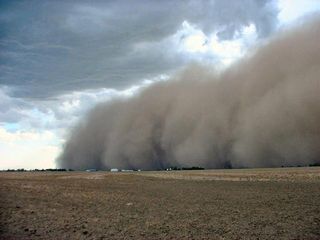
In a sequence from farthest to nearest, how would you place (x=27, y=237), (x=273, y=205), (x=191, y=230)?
(x=273, y=205) < (x=191, y=230) < (x=27, y=237)

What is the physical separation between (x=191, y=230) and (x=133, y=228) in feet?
4.43

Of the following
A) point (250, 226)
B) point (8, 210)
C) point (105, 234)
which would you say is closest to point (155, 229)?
point (105, 234)

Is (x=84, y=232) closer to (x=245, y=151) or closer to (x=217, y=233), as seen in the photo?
(x=217, y=233)

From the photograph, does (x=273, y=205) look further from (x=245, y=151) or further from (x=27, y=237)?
(x=245, y=151)

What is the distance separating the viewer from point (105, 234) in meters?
9.77

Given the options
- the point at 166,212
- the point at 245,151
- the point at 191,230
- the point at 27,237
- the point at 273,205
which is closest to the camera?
the point at 27,237

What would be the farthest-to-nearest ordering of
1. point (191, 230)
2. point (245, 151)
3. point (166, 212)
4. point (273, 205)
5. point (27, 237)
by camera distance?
point (245, 151), point (273, 205), point (166, 212), point (191, 230), point (27, 237)

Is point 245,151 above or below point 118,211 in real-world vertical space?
above

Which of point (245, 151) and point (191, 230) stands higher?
point (245, 151)

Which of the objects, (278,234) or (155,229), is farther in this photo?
(155,229)

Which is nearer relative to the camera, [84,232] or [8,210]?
[84,232]

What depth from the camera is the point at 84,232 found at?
993 centimetres

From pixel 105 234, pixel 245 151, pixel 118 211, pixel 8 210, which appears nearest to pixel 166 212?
pixel 118 211

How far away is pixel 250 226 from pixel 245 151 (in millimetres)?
65214
